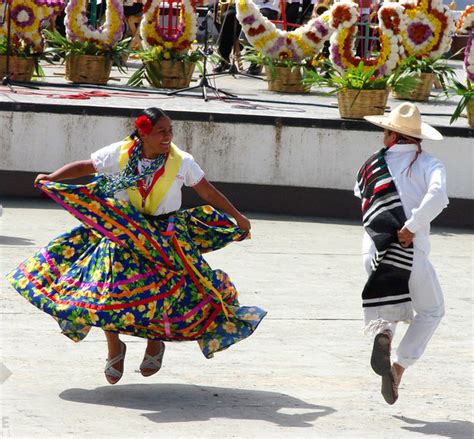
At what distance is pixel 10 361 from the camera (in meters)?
6.93

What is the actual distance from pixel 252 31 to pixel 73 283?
9418 millimetres

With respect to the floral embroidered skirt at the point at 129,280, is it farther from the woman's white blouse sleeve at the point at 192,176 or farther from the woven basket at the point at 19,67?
the woven basket at the point at 19,67

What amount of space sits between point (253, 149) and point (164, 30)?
336 centimetres

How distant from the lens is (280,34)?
15.5 meters

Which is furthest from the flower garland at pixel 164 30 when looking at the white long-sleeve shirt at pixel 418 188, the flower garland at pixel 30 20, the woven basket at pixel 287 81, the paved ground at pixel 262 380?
the white long-sleeve shirt at pixel 418 188

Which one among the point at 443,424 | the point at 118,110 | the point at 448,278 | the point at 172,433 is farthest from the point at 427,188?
the point at 118,110

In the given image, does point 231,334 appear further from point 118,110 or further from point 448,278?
point 118,110

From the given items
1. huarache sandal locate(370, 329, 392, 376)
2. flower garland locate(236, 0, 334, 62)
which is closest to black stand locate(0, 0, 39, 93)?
flower garland locate(236, 0, 334, 62)

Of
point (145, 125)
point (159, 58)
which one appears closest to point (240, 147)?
point (159, 58)

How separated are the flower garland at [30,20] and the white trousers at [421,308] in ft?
28.5

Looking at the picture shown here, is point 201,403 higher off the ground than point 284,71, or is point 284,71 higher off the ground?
point 284,71

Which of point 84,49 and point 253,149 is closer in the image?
point 253,149

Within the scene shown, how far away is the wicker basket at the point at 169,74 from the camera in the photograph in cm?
1535

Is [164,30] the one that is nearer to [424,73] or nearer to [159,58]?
[159,58]
